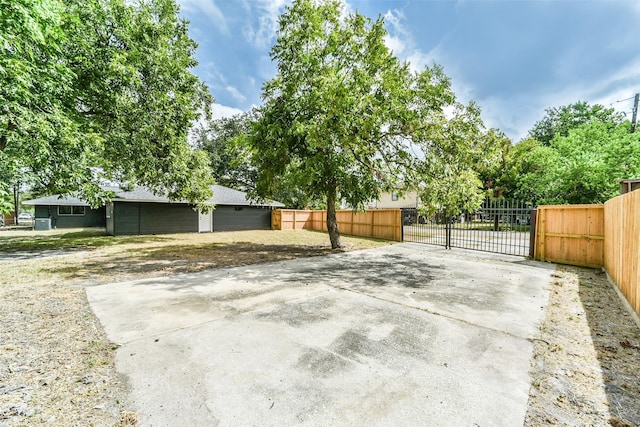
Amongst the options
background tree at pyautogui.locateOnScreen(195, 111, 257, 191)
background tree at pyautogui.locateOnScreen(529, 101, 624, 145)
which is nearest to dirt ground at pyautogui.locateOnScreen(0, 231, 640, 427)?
background tree at pyautogui.locateOnScreen(195, 111, 257, 191)

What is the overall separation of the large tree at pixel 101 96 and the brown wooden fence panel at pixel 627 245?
35.0ft

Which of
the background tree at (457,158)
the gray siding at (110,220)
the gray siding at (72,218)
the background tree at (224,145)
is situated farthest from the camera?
the background tree at (224,145)

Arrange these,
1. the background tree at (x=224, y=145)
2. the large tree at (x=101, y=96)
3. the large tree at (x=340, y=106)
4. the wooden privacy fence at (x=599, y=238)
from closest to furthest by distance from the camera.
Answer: the wooden privacy fence at (x=599, y=238) < the large tree at (x=101, y=96) < the large tree at (x=340, y=106) < the background tree at (x=224, y=145)

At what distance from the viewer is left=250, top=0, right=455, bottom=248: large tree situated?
7.27 meters

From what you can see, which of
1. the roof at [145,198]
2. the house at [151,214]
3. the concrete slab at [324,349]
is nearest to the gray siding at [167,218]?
the house at [151,214]

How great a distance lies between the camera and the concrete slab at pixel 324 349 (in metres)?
2.11

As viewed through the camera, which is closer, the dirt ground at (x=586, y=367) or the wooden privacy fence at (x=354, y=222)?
the dirt ground at (x=586, y=367)

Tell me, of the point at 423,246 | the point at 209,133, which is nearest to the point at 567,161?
the point at 423,246

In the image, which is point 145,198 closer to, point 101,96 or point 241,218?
point 241,218

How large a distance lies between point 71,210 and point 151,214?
34.0 feet

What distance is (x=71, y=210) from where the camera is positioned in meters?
22.8

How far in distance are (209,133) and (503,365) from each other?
36.7 metres

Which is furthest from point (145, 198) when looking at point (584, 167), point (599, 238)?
point (584, 167)

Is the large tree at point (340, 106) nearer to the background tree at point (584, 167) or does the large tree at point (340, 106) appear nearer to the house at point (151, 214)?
the house at point (151, 214)
